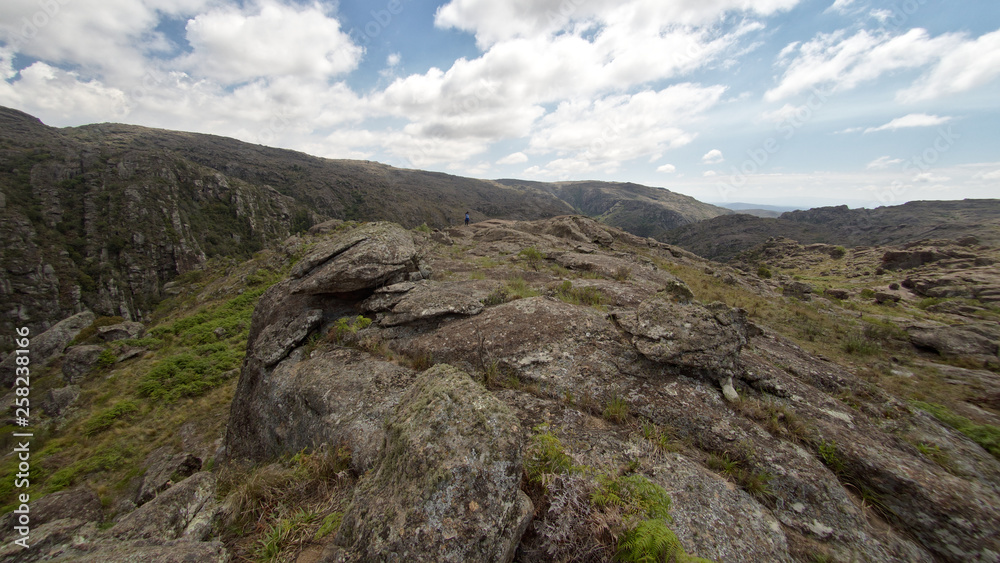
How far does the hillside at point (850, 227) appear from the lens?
282 feet

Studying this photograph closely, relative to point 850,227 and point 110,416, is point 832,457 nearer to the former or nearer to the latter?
point 110,416

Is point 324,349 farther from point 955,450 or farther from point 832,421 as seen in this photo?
point 955,450

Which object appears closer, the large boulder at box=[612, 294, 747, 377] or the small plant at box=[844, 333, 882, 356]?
the large boulder at box=[612, 294, 747, 377]

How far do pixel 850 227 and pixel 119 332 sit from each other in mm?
174862

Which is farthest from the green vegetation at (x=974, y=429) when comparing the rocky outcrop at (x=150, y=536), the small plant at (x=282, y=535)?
the rocky outcrop at (x=150, y=536)

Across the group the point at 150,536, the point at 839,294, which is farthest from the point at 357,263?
the point at 839,294

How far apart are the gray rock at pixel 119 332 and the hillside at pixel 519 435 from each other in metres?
5.38

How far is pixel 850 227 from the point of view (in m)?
111

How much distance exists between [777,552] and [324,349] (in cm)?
1020

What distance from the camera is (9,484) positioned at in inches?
394

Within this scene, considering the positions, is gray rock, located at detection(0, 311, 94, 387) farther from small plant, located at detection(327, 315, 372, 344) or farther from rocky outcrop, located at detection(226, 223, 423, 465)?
small plant, located at detection(327, 315, 372, 344)

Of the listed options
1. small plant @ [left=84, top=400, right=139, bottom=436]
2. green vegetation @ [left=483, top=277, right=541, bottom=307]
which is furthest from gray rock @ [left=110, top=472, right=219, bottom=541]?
small plant @ [left=84, top=400, right=139, bottom=436]

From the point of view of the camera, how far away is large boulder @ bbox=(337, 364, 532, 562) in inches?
118

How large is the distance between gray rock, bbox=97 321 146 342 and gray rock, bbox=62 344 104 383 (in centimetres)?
217
